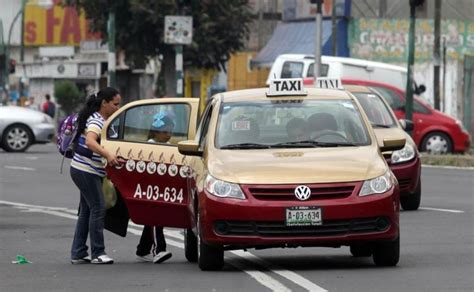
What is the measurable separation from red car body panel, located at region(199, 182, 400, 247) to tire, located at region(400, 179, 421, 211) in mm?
8204

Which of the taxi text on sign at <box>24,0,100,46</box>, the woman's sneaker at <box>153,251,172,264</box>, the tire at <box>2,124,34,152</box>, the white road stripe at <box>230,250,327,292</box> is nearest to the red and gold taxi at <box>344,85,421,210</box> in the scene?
the white road stripe at <box>230,250,327,292</box>

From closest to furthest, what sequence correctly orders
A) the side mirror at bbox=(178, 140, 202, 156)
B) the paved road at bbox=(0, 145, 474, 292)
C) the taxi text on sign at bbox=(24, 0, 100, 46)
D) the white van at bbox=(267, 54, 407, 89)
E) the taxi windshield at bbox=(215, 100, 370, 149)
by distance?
the paved road at bbox=(0, 145, 474, 292)
the side mirror at bbox=(178, 140, 202, 156)
the taxi windshield at bbox=(215, 100, 370, 149)
the white van at bbox=(267, 54, 407, 89)
the taxi text on sign at bbox=(24, 0, 100, 46)

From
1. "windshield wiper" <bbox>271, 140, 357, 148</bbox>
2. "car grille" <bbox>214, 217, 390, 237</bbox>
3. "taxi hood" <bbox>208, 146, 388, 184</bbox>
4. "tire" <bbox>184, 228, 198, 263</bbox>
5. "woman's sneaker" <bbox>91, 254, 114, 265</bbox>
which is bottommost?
"woman's sneaker" <bbox>91, 254, 114, 265</bbox>

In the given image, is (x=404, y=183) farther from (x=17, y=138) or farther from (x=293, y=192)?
(x=17, y=138)

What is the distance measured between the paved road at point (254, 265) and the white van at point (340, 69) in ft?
64.3

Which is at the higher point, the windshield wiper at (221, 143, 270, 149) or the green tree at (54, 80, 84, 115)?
the windshield wiper at (221, 143, 270, 149)

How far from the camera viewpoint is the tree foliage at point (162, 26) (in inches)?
2098

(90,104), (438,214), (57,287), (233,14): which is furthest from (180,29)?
(57,287)

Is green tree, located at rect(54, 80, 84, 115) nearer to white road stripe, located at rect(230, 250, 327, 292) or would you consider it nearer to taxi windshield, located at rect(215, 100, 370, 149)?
white road stripe, located at rect(230, 250, 327, 292)

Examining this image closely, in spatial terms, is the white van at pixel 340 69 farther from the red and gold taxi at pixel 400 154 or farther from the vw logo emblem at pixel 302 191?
the vw logo emblem at pixel 302 191

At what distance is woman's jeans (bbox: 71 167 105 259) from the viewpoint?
14.5 metres

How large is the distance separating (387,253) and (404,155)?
24.3 ft

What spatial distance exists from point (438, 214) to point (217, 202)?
26.5 feet

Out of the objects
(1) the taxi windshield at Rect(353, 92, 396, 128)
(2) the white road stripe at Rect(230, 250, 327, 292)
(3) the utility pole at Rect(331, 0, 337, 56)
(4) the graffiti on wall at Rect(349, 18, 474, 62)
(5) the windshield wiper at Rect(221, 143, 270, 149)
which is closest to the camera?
(2) the white road stripe at Rect(230, 250, 327, 292)
